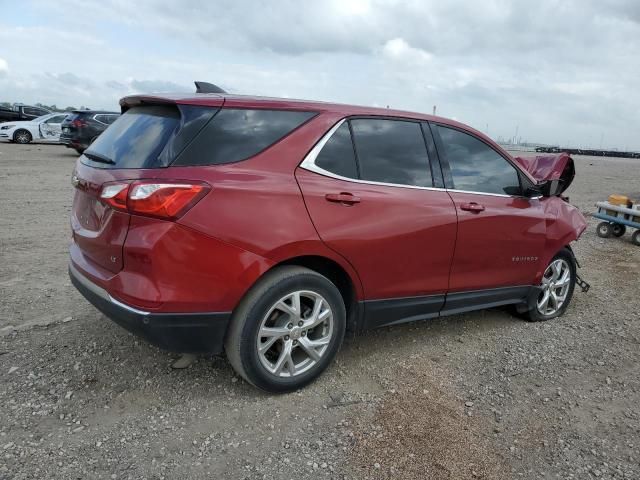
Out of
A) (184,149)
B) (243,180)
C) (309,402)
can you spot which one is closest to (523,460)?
(309,402)

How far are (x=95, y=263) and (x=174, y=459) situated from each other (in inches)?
48.0

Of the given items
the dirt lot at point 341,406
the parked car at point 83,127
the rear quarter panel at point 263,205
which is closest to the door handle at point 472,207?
the dirt lot at point 341,406

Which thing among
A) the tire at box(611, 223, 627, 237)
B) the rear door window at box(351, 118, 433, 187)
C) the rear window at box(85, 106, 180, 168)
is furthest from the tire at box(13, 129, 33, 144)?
the rear door window at box(351, 118, 433, 187)

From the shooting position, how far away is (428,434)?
9.69 feet

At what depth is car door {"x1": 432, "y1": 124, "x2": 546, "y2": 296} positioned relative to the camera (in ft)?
12.9

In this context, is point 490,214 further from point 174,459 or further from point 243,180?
point 174,459

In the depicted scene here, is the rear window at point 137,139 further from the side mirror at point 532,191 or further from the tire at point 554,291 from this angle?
the tire at point 554,291

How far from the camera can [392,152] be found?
3.62 meters

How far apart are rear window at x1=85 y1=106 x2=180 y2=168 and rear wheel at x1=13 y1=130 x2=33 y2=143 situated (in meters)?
21.7

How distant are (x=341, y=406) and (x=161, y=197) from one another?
5.37 feet

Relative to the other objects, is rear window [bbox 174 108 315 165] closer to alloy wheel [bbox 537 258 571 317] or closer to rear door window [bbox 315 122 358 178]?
rear door window [bbox 315 122 358 178]

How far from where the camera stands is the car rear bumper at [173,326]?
2775mm

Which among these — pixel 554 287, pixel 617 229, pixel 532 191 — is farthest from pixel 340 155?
pixel 617 229

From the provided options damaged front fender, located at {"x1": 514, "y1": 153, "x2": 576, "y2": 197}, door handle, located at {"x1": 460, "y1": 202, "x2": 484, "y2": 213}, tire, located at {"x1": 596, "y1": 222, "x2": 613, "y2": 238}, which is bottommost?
tire, located at {"x1": 596, "y1": 222, "x2": 613, "y2": 238}
